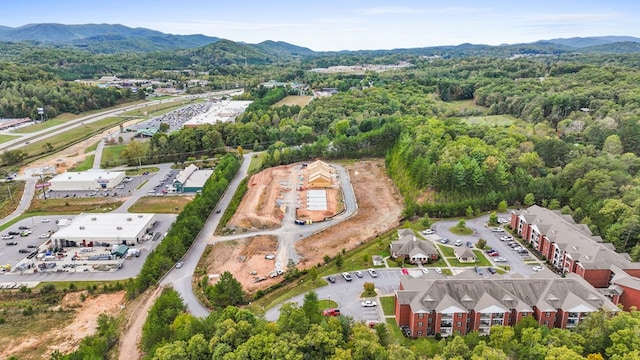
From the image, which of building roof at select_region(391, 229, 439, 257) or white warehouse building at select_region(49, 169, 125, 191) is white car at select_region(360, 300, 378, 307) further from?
A: white warehouse building at select_region(49, 169, 125, 191)

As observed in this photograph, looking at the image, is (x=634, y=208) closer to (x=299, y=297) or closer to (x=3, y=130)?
(x=299, y=297)

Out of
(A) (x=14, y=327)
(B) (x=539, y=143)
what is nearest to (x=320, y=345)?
(A) (x=14, y=327)

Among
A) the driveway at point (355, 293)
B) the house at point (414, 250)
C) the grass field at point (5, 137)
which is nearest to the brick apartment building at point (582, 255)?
the house at point (414, 250)

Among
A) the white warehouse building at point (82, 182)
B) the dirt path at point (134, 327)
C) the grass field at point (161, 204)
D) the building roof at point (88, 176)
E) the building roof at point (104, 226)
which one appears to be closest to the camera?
the dirt path at point (134, 327)

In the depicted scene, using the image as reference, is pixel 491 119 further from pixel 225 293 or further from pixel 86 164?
pixel 86 164

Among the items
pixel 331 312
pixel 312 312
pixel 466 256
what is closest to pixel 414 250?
pixel 466 256

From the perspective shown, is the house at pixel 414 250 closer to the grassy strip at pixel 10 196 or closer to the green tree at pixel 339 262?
the green tree at pixel 339 262
